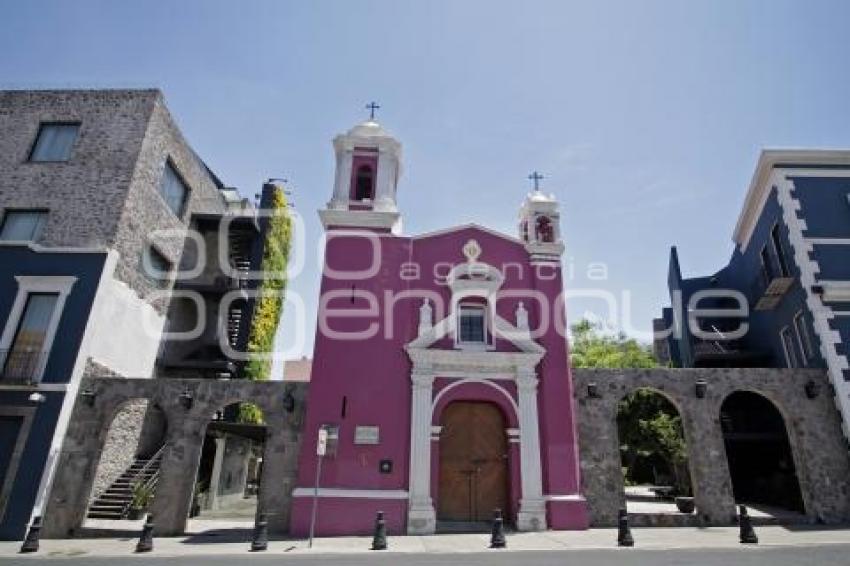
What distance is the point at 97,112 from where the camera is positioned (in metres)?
19.3

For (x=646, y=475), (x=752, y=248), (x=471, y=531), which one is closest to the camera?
(x=471, y=531)

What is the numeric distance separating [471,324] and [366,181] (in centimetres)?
654

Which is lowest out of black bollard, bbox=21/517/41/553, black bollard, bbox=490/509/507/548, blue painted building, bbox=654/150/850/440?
black bollard, bbox=21/517/41/553

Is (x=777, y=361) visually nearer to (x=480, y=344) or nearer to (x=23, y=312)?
(x=480, y=344)

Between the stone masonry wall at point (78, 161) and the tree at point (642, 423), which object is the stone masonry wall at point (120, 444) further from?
the tree at point (642, 423)

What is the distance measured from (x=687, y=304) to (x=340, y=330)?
20512mm

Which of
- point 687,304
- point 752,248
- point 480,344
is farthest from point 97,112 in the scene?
point 687,304

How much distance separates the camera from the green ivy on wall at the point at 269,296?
21750mm

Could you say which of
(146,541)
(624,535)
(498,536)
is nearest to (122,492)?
(146,541)

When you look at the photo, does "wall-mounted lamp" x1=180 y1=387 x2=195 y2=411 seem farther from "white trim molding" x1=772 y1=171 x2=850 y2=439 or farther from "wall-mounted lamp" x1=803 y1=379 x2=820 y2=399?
"white trim molding" x1=772 y1=171 x2=850 y2=439

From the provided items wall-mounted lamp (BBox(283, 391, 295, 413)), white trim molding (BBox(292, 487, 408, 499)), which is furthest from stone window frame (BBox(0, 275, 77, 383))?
white trim molding (BBox(292, 487, 408, 499))

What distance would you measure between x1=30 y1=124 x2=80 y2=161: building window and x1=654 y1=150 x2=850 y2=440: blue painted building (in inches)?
1021

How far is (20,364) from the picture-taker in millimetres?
15039

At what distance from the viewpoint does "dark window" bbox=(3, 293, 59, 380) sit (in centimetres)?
1496
